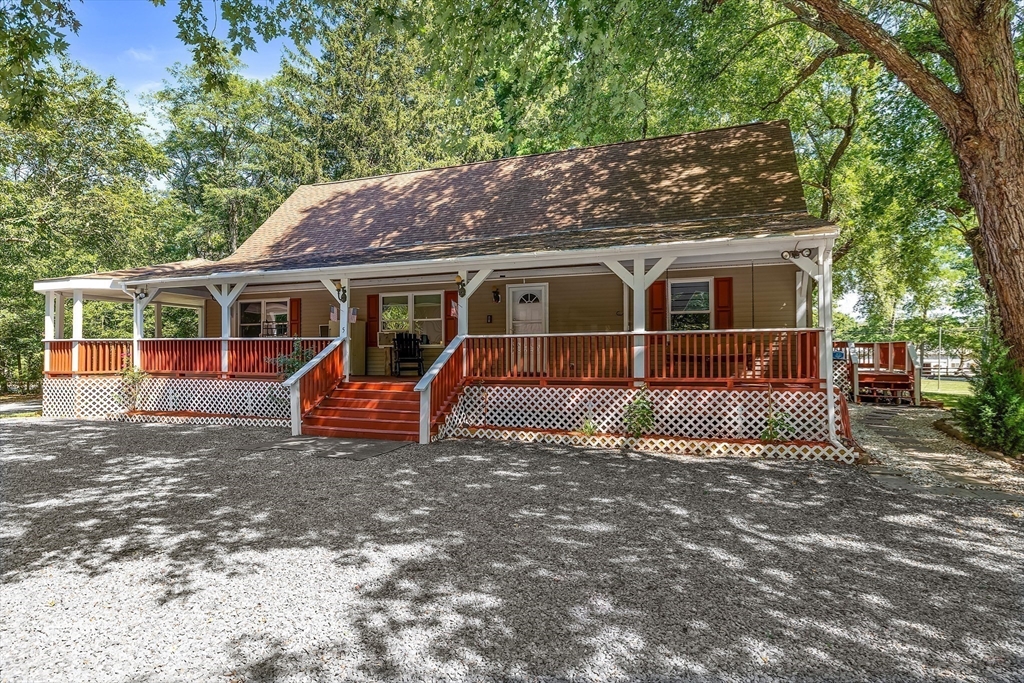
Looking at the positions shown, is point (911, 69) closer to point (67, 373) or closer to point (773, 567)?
point (773, 567)

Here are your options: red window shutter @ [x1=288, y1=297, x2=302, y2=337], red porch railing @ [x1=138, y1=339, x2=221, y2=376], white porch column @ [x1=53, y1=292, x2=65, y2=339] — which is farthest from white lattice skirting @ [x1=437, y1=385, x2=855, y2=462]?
white porch column @ [x1=53, y1=292, x2=65, y2=339]

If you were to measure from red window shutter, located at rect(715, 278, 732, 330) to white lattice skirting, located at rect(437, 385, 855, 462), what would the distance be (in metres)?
2.74

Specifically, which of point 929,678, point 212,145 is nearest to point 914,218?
point 929,678

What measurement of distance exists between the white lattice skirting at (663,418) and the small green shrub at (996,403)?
2521mm

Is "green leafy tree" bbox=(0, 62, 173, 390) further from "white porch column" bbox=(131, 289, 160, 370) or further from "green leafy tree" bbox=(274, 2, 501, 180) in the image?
"white porch column" bbox=(131, 289, 160, 370)

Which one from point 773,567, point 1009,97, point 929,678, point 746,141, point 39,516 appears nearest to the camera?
point 929,678

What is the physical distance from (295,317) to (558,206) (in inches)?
298

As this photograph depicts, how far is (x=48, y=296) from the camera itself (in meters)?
12.3

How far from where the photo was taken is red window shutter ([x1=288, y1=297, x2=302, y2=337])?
13.8m

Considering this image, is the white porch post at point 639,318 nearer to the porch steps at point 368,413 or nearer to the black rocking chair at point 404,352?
the porch steps at point 368,413

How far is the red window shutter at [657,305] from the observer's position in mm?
10641

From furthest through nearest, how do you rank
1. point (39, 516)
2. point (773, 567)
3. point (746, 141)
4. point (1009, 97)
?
1. point (746, 141)
2. point (1009, 97)
3. point (39, 516)
4. point (773, 567)

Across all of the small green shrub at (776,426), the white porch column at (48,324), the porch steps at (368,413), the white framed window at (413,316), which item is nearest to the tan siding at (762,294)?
the small green shrub at (776,426)

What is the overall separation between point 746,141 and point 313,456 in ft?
36.6
